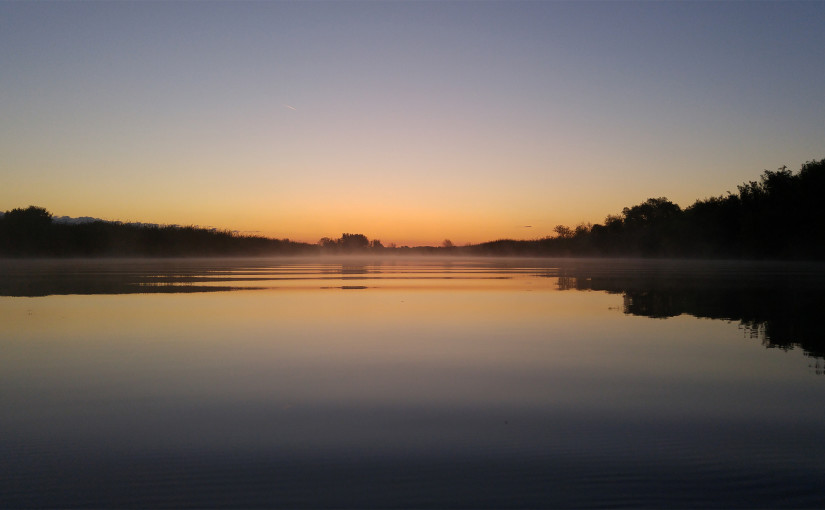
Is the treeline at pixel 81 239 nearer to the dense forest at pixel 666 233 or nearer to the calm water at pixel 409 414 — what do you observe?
the dense forest at pixel 666 233

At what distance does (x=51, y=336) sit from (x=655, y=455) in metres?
9.11

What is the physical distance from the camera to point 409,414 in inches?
193

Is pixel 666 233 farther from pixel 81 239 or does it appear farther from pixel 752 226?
pixel 81 239

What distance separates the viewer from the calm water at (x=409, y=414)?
3.43 m

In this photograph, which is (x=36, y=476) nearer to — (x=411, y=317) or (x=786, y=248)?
(x=411, y=317)

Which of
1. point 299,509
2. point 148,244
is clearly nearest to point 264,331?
point 299,509

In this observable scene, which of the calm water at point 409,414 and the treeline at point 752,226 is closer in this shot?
the calm water at point 409,414

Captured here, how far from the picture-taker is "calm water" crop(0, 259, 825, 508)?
3.43 m

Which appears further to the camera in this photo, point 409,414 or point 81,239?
point 81,239

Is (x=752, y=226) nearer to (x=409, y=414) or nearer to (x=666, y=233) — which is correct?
(x=666, y=233)

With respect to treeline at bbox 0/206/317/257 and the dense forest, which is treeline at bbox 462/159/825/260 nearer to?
the dense forest

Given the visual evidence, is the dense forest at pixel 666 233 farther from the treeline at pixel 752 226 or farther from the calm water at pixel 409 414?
the calm water at pixel 409 414

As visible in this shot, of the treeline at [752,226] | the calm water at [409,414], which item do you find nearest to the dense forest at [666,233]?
the treeline at [752,226]

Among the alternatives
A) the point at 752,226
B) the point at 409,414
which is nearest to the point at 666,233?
the point at 752,226
